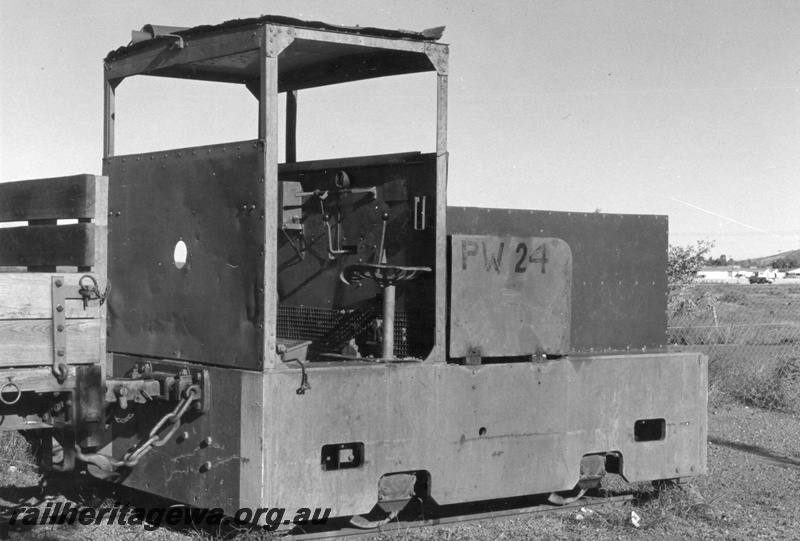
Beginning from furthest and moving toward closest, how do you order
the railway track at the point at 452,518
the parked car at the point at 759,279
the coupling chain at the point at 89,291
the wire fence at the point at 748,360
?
the parked car at the point at 759,279
the wire fence at the point at 748,360
the railway track at the point at 452,518
the coupling chain at the point at 89,291

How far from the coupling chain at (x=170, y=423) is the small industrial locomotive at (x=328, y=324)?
0.01 metres

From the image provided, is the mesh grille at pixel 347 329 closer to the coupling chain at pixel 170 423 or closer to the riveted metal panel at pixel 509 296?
the riveted metal panel at pixel 509 296

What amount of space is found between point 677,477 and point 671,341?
22.3ft

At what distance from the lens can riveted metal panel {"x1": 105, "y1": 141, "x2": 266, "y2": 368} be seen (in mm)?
5551

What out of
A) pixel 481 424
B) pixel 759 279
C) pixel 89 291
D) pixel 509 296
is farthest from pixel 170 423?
pixel 759 279

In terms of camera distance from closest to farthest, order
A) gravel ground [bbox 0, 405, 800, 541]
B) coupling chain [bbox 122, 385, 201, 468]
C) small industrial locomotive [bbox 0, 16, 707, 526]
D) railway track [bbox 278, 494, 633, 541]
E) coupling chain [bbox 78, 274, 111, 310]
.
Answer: coupling chain [bbox 78, 274, 111, 310] < small industrial locomotive [bbox 0, 16, 707, 526] < coupling chain [bbox 122, 385, 201, 468] < railway track [bbox 278, 494, 633, 541] < gravel ground [bbox 0, 405, 800, 541]

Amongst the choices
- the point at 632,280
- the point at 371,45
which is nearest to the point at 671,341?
the point at 632,280

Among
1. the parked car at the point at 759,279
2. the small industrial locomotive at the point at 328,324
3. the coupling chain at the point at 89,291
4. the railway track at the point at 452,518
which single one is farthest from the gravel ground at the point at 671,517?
the parked car at the point at 759,279

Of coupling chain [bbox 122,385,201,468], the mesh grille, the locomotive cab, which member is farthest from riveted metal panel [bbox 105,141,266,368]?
the mesh grille

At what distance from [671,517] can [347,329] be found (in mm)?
2358

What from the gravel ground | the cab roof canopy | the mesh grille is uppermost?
the cab roof canopy

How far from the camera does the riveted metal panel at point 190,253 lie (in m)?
5.55
